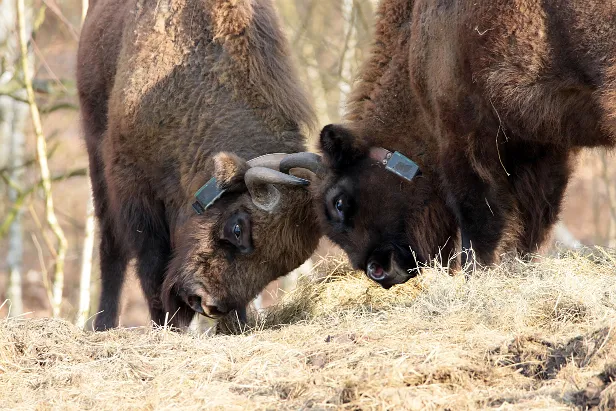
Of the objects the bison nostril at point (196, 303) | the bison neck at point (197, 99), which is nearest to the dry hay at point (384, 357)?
the bison nostril at point (196, 303)

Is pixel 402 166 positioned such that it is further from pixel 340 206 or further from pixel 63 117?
pixel 63 117

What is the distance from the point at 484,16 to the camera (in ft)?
17.1

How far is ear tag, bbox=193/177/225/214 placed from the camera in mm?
6285

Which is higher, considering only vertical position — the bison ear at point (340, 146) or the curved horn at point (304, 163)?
the bison ear at point (340, 146)

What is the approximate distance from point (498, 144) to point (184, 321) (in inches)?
103

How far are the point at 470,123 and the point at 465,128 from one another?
5 centimetres

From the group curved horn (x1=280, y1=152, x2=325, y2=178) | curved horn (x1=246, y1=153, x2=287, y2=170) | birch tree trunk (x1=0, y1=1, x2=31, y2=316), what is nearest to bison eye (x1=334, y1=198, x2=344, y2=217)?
curved horn (x1=280, y1=152, x2=325, y2=178)

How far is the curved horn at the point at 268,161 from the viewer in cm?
618

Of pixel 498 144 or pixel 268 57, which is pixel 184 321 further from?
pixel 498 144

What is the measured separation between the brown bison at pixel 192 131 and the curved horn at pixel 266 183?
0.15 ft

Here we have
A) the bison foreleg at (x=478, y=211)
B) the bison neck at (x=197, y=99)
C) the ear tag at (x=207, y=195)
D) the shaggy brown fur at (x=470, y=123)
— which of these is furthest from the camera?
the bison neck at (x=197, y=99)

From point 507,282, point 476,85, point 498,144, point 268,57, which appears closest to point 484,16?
point 476,85

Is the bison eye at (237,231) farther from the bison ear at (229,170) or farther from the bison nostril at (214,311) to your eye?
the bison nostril at (214,311)

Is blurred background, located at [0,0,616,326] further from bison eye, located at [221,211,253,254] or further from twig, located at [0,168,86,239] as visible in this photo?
bison eye, located at [221,211,253,254]
